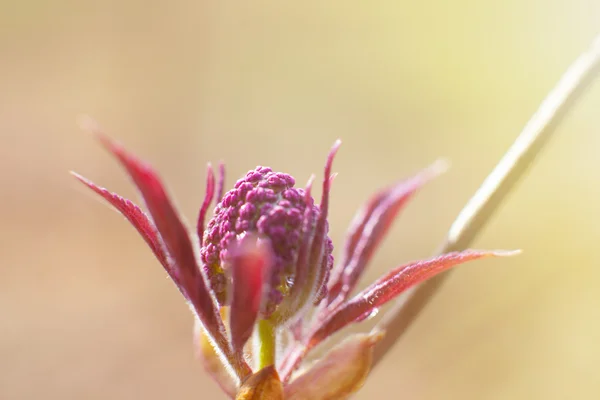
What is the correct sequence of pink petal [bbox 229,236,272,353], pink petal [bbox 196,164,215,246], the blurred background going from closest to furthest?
pink petal [bbox 229,236,272,353] < pink petal [bbox 196,164,215,246] < the blurred background

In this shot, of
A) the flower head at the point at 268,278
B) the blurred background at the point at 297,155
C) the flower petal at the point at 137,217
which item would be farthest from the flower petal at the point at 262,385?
the blurred background at the point at 297,155

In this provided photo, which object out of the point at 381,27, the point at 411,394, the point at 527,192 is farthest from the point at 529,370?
the point at 381,27

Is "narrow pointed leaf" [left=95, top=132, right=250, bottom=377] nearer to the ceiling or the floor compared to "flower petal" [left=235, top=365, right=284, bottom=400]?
nearer to the ceiling

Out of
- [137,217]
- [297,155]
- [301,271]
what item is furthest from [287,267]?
[297,155]

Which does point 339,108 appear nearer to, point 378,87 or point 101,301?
point 378,87

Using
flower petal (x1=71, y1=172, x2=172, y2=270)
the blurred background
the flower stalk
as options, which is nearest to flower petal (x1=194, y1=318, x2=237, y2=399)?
the flower stalk

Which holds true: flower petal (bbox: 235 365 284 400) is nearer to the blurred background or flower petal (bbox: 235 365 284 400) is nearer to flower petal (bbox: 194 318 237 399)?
flower petal (bbox: 194 318 237 399)

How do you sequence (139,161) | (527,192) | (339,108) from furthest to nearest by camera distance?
(339,108)
(527,192)
(139,161)

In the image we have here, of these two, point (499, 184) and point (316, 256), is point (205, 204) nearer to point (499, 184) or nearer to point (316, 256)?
point (316, 256)
